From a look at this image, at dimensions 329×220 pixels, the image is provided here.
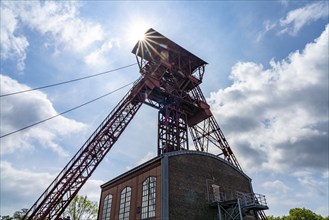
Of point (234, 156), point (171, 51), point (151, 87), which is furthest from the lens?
point (171, 51)

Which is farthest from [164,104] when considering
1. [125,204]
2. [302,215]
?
[302,215]

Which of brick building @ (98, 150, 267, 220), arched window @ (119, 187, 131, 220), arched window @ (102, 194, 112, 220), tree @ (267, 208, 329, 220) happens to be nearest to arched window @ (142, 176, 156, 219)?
brick building @ (98, 150, 267, 220)

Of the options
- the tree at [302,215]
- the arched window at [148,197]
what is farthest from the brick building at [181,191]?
the tree at [302,215]

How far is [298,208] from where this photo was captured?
60906 mm

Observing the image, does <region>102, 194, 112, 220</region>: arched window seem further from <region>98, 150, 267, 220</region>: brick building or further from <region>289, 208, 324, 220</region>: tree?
<region>289, 208, 324, 220</region>: tree

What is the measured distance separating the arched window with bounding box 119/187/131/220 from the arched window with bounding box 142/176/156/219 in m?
2.29

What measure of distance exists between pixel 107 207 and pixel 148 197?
6.73 m

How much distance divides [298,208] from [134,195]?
62.6 m

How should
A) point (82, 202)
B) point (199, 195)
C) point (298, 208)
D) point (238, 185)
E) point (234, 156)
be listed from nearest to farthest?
point (199, 195) → point (238, 185) → point (234, 156) → point (82, 202) → point (298, 208)

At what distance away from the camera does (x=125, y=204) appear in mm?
17266

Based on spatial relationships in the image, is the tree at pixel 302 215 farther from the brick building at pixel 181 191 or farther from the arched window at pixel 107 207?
the arched window at pixel 107 207

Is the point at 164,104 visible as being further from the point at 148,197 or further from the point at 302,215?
the point at 302,215

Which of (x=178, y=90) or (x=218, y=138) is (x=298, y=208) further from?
(x=178, y=90)

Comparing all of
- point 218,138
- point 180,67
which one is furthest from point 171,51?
point 218,138
